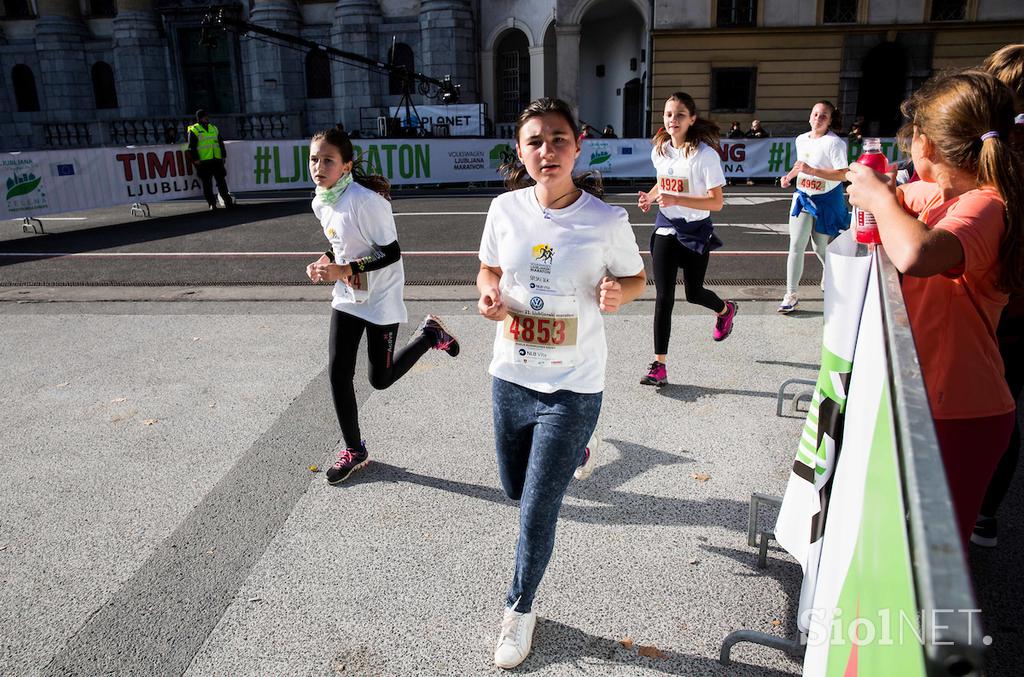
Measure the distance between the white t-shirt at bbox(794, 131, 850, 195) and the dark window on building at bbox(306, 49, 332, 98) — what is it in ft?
99.5

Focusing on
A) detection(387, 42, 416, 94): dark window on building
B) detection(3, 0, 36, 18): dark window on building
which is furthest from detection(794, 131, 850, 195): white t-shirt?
detection(3, 0, 36, 18): dark window on building

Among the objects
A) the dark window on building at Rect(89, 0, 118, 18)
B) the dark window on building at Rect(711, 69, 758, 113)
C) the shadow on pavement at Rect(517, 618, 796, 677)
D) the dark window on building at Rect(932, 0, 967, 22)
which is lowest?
the shadow on pavement at Rect(517, 618, 796, 677)

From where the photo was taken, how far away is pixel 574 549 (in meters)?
3.29

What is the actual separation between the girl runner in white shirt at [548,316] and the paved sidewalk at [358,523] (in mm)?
492

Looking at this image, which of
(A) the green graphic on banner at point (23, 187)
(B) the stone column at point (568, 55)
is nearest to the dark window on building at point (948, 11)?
(B) the stone column at point (568, 55)

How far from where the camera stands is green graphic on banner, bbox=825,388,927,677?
3.25 ft

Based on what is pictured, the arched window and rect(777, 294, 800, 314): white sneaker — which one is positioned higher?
the arched window

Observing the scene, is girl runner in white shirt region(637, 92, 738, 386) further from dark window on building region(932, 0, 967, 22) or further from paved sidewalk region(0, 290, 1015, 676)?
dark window on building region(932, 0, 967, 22)

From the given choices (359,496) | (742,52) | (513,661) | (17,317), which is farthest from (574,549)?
(742,52)

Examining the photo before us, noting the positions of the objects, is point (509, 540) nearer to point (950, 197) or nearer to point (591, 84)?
point (950, 197)

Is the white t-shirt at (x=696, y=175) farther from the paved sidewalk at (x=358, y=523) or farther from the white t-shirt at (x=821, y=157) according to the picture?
the white t-shirt at (x=821, y=157)

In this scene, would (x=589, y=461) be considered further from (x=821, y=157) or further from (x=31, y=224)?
(x=31, y=224)

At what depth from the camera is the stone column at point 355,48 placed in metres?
31.6

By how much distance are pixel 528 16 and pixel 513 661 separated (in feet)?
107
